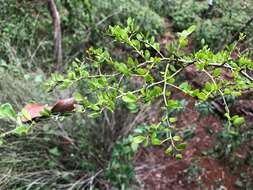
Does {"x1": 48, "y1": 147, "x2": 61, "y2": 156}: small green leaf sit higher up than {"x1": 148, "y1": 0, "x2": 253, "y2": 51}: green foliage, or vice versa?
{"x1": 148, "y1": 0, "x2": 253, "y2": 51}: green foliage

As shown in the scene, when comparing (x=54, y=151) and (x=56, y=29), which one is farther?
(x=56, y=29)

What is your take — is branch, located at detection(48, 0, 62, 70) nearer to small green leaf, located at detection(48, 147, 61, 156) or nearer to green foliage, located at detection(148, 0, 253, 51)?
small green leaf, located at detection(48, 147, 61, 156)

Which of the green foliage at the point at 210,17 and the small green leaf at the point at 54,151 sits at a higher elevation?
the green foliage at the point at 210,17

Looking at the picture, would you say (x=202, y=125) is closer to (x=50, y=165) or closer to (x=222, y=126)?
(x=222, y=126)

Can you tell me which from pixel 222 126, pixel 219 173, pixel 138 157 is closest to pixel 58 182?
pixel 138 157

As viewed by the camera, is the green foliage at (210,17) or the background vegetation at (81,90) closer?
the background vegetation at (81,90)

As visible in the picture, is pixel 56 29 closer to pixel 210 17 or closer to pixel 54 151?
pixel 54 151

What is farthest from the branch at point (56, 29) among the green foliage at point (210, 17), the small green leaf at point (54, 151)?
the green foliage at point (210, 17)

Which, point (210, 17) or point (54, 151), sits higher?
point (210, 17)

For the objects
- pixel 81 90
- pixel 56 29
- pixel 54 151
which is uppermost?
pixel 56 29

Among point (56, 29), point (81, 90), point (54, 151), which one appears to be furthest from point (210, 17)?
point (54, 151)

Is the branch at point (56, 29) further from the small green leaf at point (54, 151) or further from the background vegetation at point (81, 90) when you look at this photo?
the small green leaf at point (54, 151)

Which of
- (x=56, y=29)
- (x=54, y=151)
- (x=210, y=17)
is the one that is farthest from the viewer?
(x=210, y=17)

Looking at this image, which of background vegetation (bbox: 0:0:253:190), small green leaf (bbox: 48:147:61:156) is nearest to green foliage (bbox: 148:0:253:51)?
background vegetation (bbox: 0:0:253:190)
